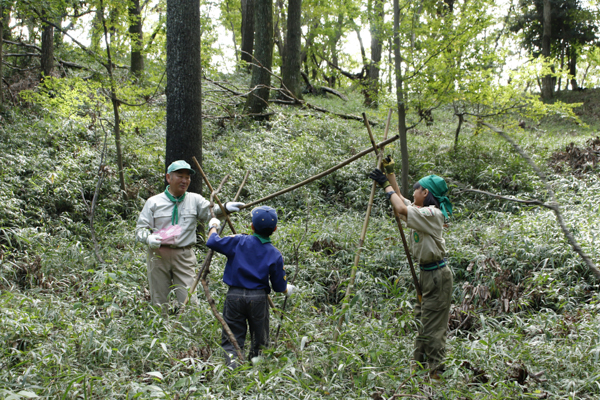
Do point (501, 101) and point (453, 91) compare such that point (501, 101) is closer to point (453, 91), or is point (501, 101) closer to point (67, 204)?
point (453, 91)

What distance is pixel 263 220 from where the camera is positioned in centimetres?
354

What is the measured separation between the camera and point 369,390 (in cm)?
313

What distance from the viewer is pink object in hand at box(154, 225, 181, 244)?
4.33 meters

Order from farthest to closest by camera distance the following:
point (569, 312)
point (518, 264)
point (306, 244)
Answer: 1. point (306, 244)
2. point (518, 264)
3. point (569, 312)

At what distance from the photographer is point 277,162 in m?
9.59

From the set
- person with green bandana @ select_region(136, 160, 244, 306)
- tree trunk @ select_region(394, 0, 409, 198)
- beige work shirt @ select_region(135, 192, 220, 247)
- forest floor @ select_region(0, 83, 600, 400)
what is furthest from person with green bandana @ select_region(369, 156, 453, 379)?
tree trunk @ select_region(394, 0, 409, 198)

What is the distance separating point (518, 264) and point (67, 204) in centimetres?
723

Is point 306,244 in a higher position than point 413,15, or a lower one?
lower

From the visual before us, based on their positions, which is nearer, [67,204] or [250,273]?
[250,273]

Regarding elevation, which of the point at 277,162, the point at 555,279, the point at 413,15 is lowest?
the point at 555,279

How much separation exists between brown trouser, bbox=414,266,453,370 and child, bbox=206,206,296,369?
1.48 metres

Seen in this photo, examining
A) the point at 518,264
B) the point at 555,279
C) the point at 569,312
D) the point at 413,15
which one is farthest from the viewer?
the point at 413,15

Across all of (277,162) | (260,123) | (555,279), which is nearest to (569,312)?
(555,279)

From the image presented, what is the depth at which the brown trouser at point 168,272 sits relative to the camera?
14.3 ft
